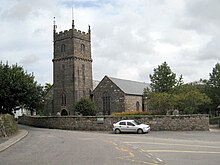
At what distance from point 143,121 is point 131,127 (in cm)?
347

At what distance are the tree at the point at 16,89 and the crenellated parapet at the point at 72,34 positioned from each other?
31527mm

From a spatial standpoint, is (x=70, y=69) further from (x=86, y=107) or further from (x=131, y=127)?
(x=131, y=127)

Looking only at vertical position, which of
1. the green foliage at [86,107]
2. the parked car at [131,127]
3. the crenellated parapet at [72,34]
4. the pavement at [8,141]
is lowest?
the pavement at [8,141]

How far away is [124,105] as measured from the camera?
62406mm

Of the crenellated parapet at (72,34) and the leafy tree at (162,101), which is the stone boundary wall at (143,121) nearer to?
the leafy tree at (162,101)

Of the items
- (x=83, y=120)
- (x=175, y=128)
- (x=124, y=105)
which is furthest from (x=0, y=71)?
(x=124, y=105)

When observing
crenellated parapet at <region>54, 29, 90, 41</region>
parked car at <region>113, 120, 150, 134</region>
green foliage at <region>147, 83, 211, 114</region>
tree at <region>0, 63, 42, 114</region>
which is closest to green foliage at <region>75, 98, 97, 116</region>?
crenellated parapet at <region>54, 29, 90, 41</region>

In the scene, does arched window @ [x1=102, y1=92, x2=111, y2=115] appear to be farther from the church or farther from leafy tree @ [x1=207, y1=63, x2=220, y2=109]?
leafy tree @ [x1=207, y1=63, x2=220, y2=109]

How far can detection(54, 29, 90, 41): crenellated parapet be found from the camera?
2823 inches

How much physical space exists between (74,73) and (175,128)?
3904cm

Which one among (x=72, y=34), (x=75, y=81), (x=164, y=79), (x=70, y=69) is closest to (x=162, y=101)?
(x=164, y=79)

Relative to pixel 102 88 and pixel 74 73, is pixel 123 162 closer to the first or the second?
pixel 102 88

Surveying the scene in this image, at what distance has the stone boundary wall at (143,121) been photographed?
34.4 meters

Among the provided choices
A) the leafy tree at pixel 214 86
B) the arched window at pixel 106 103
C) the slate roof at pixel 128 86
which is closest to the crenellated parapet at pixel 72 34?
the slate roof at pixel 128 86
